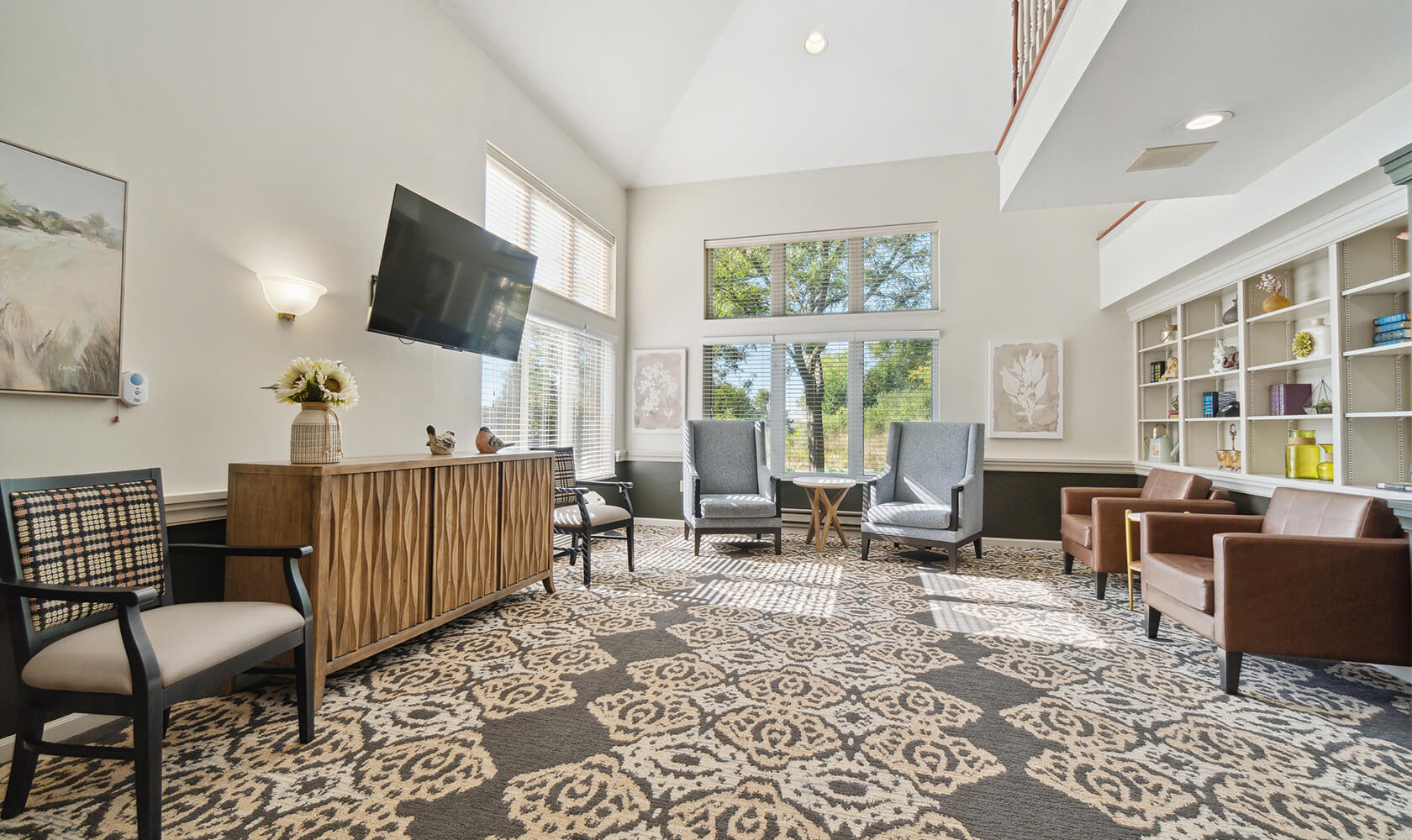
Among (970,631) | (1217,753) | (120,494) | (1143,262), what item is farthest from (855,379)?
(120,494)

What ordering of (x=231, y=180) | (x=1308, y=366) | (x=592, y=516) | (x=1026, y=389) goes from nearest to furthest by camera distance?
(x=231, y=180) → (x=1308, y=366) → (x=592, y=516) → (x=1026, y=389)

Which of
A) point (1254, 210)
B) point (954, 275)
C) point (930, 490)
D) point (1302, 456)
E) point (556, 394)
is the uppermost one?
point (954, 275)

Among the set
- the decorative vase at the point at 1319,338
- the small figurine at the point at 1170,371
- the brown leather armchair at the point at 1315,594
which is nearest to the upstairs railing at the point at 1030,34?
the decorative vase at the point at 1319,338

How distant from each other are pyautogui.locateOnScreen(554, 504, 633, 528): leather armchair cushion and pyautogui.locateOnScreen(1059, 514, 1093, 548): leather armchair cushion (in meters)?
3.24

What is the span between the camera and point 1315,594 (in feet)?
7.72

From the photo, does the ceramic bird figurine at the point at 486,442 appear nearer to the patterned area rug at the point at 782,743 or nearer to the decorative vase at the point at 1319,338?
the patterned area rug at the point at 782,743

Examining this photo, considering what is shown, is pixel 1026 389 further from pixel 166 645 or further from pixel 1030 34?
pixel 166 645

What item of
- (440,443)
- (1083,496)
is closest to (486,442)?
(440,443)

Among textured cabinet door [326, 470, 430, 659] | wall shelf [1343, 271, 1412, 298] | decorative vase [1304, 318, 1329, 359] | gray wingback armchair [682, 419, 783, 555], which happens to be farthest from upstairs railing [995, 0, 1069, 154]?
textured cabinet door [326, 470, 430, 659]

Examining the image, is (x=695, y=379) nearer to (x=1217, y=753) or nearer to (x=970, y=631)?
(x=970, y=631)

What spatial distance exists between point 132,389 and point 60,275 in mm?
437

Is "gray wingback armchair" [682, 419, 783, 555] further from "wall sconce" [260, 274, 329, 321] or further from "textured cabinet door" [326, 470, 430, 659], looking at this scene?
"wall sconce" [260, 274, 329, 321]

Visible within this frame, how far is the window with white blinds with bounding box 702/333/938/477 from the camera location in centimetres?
611

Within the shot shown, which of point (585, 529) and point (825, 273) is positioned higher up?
point (825, 273)
